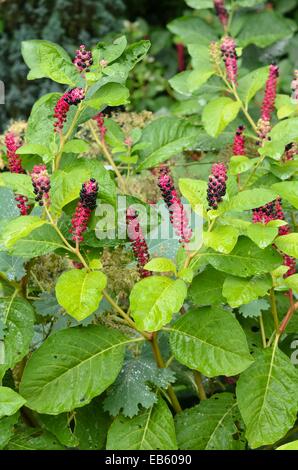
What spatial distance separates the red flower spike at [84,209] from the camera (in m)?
1.34

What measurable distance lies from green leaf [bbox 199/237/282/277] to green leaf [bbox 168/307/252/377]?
100mm

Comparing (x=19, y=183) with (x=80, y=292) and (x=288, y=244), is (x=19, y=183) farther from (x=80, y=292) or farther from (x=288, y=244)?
(x=288, y=244)

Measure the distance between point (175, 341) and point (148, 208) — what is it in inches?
10.8

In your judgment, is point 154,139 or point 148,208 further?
point 154,139

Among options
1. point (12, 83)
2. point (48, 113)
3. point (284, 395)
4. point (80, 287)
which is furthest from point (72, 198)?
→ point (12, 83)

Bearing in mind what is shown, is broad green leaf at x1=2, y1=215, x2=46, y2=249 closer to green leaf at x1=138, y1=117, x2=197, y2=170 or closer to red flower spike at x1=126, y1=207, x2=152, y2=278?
red flower spike at x1=126, y1=207, x2=152, y2=278

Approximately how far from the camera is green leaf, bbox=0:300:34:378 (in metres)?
1.44

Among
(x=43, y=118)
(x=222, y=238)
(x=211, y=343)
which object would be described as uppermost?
(x=43, y=118)

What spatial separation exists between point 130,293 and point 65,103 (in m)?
0.38

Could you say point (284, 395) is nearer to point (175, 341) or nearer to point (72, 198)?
point (175, 341)

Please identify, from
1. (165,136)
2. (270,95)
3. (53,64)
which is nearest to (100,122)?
(165,136)

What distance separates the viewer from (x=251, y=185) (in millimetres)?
1790

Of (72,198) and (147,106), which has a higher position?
(72,198)

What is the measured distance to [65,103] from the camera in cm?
149
